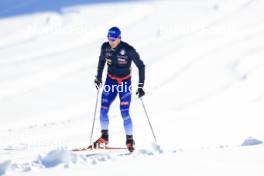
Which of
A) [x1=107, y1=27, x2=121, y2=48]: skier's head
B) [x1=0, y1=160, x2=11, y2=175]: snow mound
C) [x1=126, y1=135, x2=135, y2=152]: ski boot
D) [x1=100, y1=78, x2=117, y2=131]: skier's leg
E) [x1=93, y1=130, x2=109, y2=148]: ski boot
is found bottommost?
[x1=0, y1=160, x2=11, y2=175]: snow mound

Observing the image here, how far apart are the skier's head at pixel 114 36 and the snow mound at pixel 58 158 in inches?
83.1

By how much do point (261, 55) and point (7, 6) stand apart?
14.8 m

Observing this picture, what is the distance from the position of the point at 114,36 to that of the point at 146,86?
348 inches

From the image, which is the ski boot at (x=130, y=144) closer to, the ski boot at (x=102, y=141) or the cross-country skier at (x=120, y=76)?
the cross-country skier at (x=120, y=76)

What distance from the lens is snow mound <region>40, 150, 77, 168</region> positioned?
7.64m

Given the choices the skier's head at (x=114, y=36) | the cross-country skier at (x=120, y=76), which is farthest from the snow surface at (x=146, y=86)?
the skier's head at (x=114, y=36)

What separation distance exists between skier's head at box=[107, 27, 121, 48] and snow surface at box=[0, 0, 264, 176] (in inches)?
66.1

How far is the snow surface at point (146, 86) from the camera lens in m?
7.62

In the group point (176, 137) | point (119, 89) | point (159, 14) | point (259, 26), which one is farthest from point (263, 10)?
point (119, 89)

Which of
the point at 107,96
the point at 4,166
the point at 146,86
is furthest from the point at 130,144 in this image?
the point at 146,86

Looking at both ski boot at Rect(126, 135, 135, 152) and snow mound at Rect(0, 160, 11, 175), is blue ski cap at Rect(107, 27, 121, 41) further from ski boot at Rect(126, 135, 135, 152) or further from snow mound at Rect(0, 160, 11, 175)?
snow mound at Rect(0, 160, 11, 175)

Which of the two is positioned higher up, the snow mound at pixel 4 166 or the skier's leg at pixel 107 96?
the skier's leg at pixel 107 96

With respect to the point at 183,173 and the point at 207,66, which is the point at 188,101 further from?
the point at 183,173

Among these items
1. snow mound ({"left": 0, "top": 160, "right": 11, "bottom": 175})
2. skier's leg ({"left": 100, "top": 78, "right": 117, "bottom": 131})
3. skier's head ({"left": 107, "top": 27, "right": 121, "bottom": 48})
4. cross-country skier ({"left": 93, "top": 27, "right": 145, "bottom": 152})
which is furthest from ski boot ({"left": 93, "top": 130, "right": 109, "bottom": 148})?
snow mound ({"left": 0, "top": 160, "right": 11, "bottom": 175})
